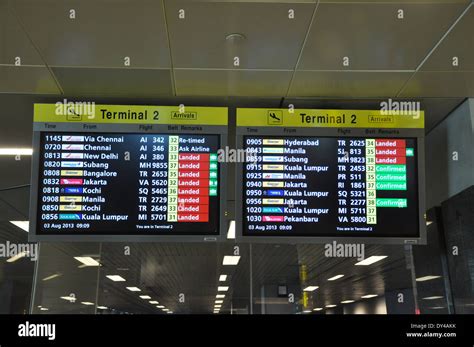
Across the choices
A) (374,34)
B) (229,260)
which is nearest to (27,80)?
(374,34)

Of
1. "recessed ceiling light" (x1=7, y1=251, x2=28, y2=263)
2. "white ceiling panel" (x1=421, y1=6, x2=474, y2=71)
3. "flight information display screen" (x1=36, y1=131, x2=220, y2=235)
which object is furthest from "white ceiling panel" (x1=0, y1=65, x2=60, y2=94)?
"white ceiling panel" (x1=421, y1=6, x2=474, y2=71)

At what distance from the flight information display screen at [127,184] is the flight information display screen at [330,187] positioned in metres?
0.32

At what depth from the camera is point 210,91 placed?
3.91m

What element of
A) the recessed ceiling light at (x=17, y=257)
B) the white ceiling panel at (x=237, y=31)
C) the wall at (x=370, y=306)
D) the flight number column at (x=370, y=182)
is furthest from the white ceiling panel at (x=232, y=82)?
the wall at (x=370, y=306)

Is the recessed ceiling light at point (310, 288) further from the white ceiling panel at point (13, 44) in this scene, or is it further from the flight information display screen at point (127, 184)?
the white ceiling panel at point (13, 44)

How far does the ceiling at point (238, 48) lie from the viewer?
2.79 metres

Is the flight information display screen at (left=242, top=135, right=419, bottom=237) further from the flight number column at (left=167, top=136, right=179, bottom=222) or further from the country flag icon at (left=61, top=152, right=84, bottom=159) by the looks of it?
the country flag icon at (left=61, top=152, right=84, bottom=159)

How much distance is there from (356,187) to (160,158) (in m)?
1.48

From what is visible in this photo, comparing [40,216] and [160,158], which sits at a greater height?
[160,158]

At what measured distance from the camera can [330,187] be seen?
3.75m

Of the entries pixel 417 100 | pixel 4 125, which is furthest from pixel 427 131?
pixel 4 125

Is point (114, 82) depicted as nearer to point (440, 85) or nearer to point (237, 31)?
point (237, 31)

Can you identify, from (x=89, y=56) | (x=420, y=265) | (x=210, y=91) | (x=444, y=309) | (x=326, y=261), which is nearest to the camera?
(x=89, y=56)

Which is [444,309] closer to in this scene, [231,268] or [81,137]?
[231,268]
